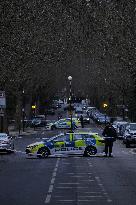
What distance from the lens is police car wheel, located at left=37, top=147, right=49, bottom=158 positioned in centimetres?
3872

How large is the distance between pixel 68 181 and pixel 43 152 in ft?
47.0

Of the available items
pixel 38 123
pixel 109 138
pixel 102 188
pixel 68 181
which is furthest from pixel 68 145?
pixel 38 123

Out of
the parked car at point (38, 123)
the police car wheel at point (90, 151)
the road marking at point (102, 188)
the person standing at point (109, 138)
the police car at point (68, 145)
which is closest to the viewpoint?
the road marking at point (102, 188)

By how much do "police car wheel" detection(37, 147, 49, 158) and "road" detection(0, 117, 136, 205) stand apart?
175 centimetres

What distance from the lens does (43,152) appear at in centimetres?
3875

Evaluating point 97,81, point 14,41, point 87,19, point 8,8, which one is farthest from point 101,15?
point 8,8

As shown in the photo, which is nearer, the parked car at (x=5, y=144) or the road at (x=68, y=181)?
the road at (x=68, y=181)

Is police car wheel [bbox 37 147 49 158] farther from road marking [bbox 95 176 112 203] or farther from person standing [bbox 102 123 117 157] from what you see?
road marking [bbox 95 176 112 203]

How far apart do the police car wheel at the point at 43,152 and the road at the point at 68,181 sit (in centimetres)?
175

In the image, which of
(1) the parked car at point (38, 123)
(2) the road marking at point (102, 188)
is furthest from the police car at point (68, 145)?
(1) the parked car at point (38, 123)

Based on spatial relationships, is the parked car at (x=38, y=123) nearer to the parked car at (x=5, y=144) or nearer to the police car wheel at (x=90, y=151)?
the parked car at (x=5, y=144)

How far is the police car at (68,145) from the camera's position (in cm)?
3869

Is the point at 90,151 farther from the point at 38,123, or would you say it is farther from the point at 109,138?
the point at 38,123

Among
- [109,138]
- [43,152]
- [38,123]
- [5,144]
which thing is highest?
[38,123]
